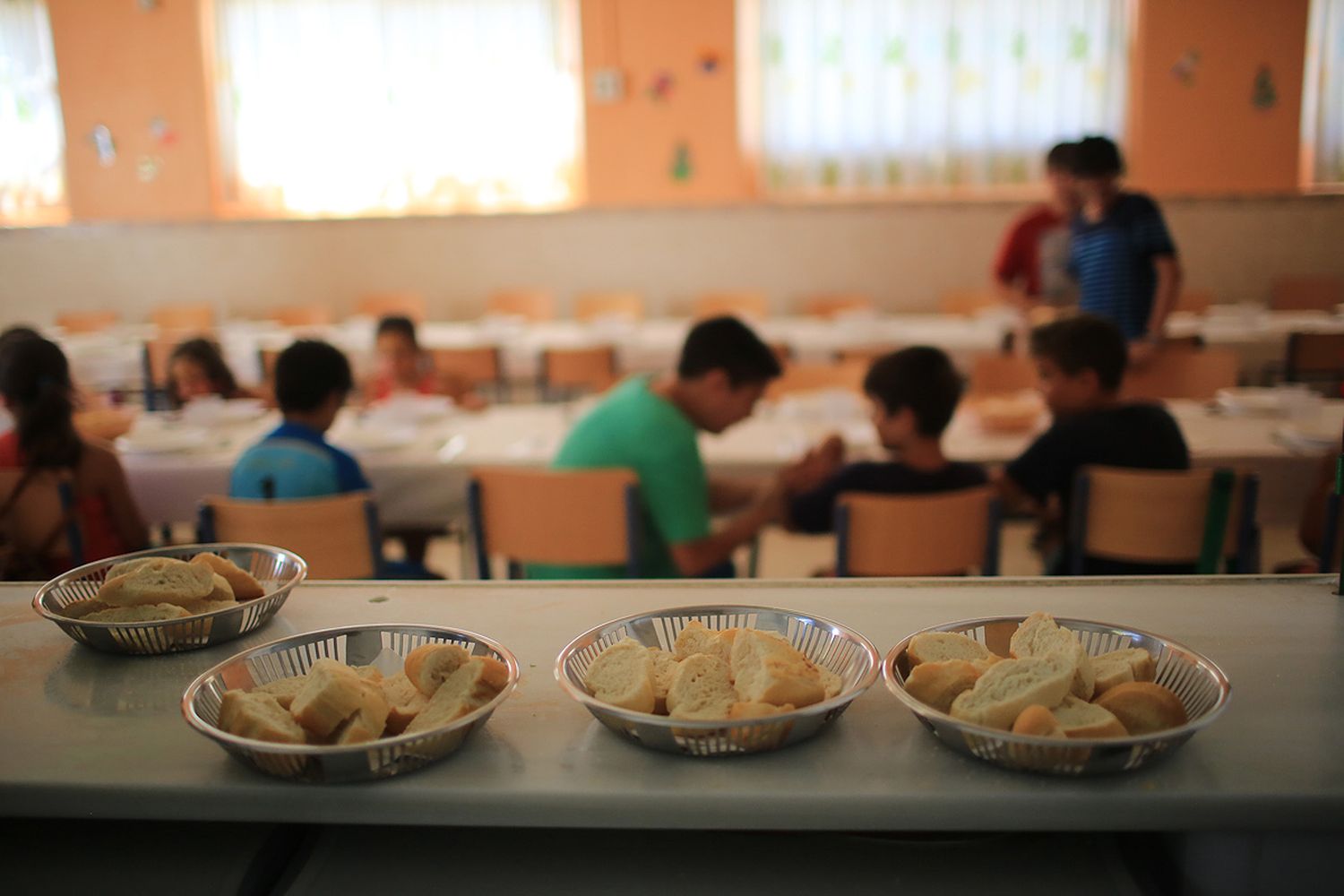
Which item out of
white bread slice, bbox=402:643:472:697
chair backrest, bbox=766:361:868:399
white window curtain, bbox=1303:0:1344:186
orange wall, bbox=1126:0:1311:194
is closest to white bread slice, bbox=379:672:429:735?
white bread slice, bbox=402:643:472:697

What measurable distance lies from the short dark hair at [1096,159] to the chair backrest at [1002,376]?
714 mm

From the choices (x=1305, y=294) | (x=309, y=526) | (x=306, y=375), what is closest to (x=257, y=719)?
(x=309, y=526)

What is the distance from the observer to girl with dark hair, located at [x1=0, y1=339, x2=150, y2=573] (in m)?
2.68

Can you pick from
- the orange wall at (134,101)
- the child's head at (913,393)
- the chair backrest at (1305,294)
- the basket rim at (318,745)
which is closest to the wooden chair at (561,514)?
the child's head at (913,393)

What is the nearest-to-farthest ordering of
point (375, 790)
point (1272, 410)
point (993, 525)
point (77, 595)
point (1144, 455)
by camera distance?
point (375, 790)
point (77, 595)
point (993, 525)
point (1144, 455)
point (1272, 410)

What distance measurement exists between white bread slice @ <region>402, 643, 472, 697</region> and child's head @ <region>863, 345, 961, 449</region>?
163 cm

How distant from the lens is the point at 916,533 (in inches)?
93.2

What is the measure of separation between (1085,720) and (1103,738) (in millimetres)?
36

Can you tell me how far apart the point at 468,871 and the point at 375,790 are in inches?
8.0

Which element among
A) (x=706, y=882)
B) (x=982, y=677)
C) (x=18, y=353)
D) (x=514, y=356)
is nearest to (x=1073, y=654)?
(x=982, y=677)

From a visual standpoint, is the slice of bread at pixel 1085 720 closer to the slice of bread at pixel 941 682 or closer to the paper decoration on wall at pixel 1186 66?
the slice of bread at pixel 941 682

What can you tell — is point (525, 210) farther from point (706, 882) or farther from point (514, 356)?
point (706, 882)

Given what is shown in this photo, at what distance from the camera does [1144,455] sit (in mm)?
2691

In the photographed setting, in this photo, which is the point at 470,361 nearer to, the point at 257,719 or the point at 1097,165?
the point at 1097,165
